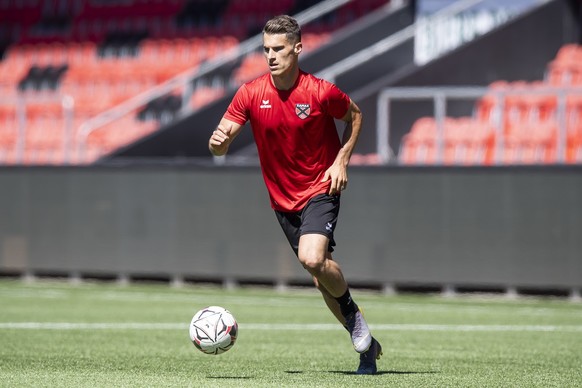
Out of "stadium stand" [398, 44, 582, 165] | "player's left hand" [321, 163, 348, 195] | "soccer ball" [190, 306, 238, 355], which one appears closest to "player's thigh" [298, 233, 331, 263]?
"player's left hand" [321, 163, 348, 195]

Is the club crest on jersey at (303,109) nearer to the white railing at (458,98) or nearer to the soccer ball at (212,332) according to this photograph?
the soccer ball at (212,332)

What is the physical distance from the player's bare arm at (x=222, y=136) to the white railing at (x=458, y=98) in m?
8.26

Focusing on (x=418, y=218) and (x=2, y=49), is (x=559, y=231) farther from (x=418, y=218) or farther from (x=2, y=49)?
(x=2, y=49)

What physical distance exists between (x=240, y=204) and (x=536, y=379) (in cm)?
969

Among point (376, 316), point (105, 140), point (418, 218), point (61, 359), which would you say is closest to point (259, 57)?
point (105, 140)

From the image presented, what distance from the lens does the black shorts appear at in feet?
26.4

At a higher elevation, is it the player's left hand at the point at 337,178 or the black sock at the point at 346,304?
the player's left hand at the point at 337,178

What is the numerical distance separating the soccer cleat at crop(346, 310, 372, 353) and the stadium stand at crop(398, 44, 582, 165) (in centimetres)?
811

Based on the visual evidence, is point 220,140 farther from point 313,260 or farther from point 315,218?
point 313,260

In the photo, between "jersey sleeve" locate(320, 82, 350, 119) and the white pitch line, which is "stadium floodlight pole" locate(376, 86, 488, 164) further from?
"jersey sleeve" locate(320, 82, 350, 119)

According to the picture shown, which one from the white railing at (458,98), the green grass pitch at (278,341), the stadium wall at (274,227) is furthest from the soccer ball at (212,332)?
the white railing at (458,98)

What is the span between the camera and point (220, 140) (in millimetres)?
7938

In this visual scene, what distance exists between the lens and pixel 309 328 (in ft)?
39.6

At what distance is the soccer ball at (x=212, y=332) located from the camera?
808 centimetres
